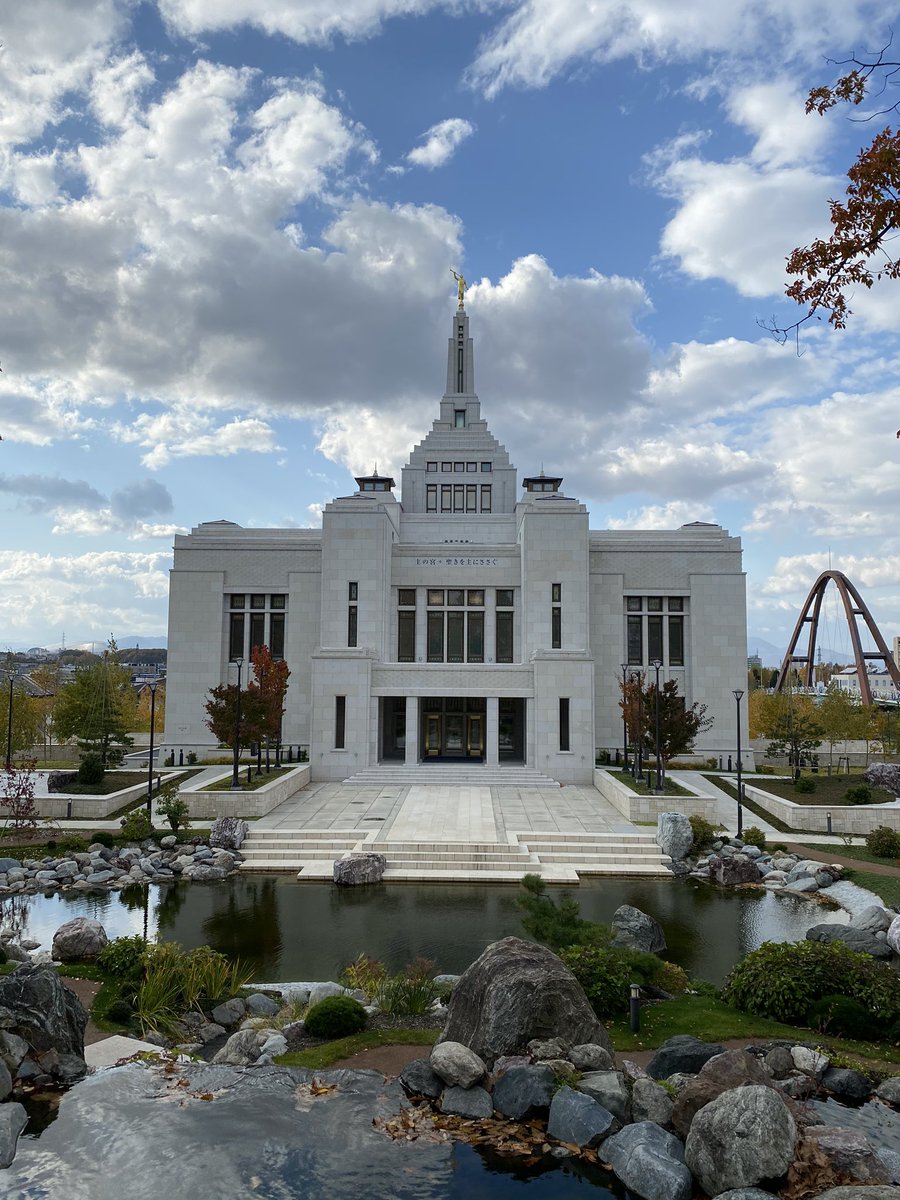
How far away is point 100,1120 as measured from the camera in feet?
29.6

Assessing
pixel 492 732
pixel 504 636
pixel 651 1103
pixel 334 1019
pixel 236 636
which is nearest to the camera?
pixel 651 1103

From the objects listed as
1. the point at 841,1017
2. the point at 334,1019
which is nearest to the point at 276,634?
the point at 334,1019

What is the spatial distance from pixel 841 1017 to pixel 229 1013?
30.8 ft

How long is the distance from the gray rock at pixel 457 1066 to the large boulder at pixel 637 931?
20.8 ft

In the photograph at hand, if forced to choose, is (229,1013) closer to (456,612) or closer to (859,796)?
(859,796)

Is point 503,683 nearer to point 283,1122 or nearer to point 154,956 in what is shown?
point 154,956

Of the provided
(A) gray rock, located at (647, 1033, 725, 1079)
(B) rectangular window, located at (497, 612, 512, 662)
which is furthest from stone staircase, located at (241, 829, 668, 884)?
(B) rectangular window, located at (497, 612, 512, 662)

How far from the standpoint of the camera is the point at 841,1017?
37.7 feet

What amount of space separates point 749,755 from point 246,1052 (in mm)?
36685

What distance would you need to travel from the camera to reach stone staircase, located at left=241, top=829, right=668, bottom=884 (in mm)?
22031

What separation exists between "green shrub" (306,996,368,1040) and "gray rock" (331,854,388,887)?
952cm

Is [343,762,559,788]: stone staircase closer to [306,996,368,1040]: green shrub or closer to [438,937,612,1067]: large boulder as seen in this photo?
[306,996,368,1040]: green shrub

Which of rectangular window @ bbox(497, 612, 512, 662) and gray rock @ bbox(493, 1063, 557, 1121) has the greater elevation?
rectangular window @ bbox(497, 612, 512, 662)

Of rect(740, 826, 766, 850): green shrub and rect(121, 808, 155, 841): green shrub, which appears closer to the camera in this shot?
rect(121, 808, 155, 841): green shrub
